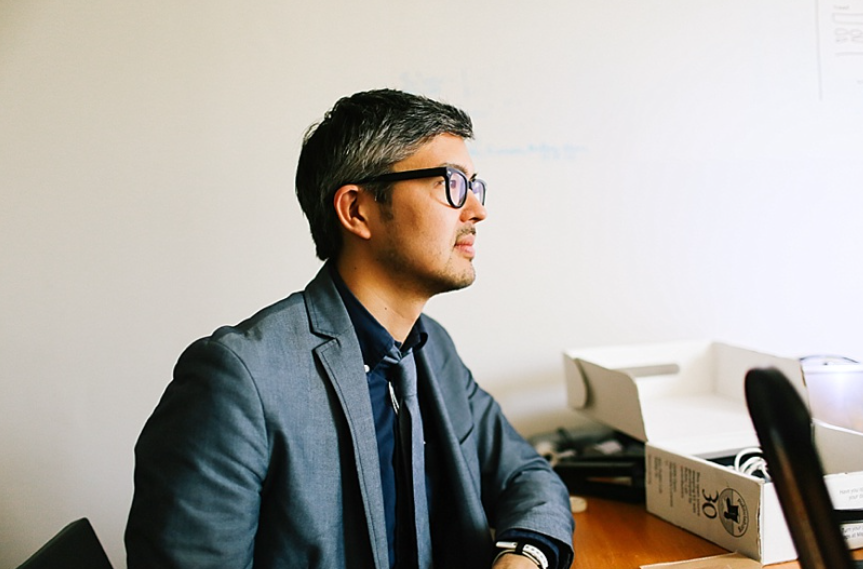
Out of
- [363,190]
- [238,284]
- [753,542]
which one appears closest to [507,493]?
[753,542]

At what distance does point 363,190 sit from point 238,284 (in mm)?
542

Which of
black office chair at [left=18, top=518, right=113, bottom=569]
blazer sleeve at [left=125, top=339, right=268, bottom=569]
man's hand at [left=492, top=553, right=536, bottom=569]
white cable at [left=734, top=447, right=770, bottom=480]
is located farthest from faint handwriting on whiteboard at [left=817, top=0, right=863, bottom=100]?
black office chair at [left=18, top=518, right=113, bottom=569]

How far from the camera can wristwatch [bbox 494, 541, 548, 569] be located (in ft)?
3.69

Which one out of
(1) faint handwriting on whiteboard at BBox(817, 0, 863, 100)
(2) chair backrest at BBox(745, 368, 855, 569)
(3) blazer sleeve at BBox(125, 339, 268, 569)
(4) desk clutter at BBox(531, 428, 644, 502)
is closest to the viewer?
(2) chair backrest at BBox(745, 368, 855, 569)

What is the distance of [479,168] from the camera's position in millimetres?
1670

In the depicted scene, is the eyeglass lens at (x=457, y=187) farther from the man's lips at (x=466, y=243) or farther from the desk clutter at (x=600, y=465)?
the desk clutter at (x=600, y=465)

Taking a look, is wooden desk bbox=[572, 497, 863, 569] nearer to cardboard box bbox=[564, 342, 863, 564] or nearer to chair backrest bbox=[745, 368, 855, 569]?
cardboard box bbox=[564, 342, 863, 564]

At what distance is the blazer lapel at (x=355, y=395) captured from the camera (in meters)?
1.05

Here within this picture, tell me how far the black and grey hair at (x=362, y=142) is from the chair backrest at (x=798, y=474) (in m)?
0.80

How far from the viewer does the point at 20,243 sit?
151cm

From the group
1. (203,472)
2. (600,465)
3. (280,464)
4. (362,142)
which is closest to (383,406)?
(280,464)

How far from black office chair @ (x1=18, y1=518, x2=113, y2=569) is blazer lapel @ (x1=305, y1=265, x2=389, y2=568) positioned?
439 millimetres

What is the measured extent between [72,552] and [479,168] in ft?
3.61

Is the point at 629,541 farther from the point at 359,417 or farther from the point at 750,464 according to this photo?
the point at 359,417
